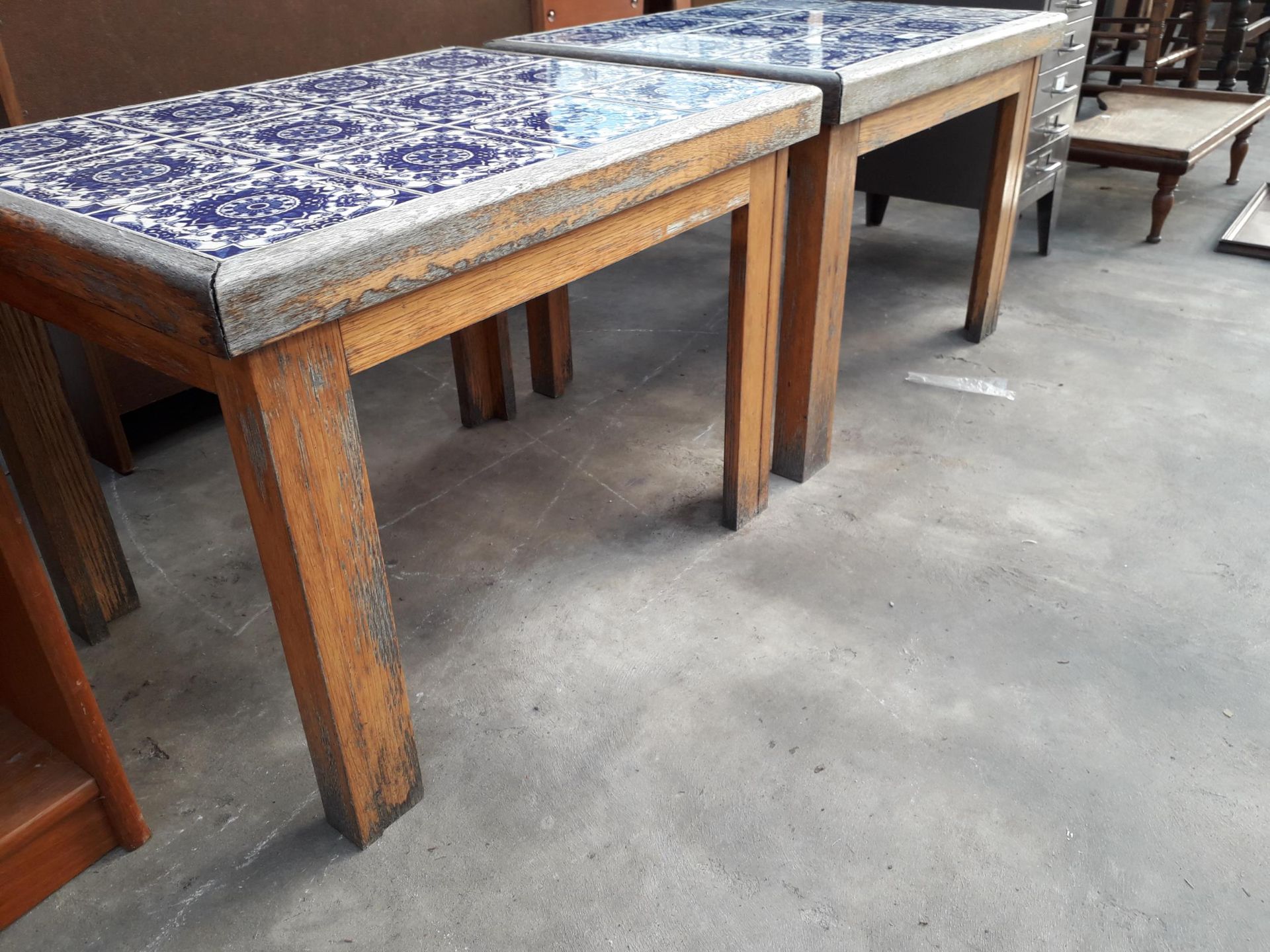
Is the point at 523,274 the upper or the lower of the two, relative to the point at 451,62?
lower

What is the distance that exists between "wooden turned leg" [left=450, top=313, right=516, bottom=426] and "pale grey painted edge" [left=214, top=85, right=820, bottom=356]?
0.76 metres

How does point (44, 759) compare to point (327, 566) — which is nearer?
point (327, 566)

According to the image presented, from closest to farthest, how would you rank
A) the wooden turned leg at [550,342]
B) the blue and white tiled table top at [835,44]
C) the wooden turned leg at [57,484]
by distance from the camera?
1. the wooden turned leg at [57,484]
2. the blue and white tiled table top at [835,44]
3. the wooden turned leg at [550,342]

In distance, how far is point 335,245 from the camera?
0.80m

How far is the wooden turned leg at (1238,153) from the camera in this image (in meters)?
3.16

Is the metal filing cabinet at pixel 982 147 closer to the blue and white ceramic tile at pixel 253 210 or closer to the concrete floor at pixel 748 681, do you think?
the concrete floor at pixel 748 681

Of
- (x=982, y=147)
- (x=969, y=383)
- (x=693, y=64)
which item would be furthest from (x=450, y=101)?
(x=982, y=147)

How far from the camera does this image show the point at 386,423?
6.36 feet

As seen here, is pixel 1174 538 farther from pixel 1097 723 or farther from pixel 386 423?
pixel 386 423

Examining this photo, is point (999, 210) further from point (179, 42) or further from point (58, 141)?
point (58, 141)

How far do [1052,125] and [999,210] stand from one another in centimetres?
59

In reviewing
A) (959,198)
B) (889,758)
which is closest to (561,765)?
(889,758)

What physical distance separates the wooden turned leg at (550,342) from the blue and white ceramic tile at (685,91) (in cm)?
57

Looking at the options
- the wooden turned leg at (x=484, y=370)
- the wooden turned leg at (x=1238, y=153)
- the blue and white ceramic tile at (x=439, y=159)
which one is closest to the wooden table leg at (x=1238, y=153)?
the wooden turned leg at (x=1238, y=153)
